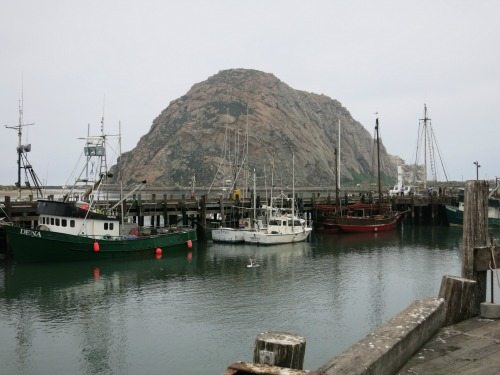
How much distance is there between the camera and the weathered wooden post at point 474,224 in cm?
873

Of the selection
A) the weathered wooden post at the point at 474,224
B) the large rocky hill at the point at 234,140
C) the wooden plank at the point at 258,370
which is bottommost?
the wooden plank at the point at 258,370

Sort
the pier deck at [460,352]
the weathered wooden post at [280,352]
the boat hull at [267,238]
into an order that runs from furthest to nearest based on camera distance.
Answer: the boat hull at [267,238] < the pier deck at [460,352] < the weathered wooden post at [280,352]

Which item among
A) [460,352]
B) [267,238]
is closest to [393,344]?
[460,352]

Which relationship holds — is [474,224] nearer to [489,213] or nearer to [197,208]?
[197,208]

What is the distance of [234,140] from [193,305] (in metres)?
128

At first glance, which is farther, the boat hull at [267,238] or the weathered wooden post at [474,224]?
the boat hull at [267,238]

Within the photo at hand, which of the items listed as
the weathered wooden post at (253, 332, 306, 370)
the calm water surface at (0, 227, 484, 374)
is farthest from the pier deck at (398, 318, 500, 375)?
the calm water surface at (0, 227, 484, 374)

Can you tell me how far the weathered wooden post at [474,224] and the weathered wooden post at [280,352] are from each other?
5.03 meters

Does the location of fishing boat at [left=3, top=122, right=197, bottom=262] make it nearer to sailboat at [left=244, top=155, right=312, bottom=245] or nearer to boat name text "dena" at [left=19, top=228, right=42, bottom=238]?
boat name text "dena" at [left=19, top=228, right=42, bottom=238]

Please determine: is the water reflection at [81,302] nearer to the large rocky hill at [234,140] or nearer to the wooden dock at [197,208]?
the wooden dock at [197,208]

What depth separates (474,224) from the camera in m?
8.84

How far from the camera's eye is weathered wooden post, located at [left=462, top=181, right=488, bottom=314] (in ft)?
28.7

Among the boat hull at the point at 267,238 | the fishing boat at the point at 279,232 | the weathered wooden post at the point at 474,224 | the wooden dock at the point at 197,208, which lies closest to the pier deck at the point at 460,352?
the weathered wooden post at the point at 474,224

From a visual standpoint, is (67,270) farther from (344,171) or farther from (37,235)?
(344,171)
